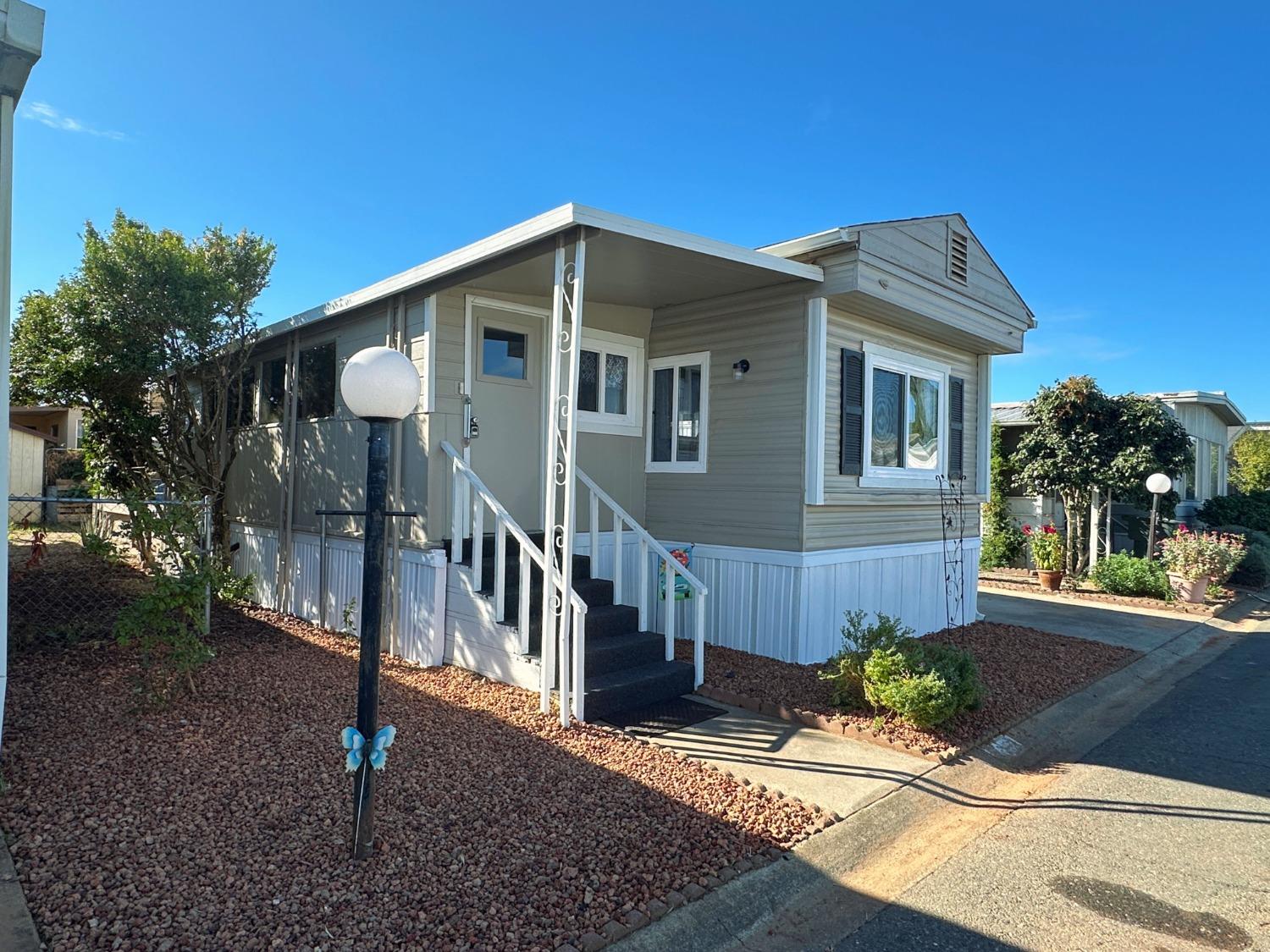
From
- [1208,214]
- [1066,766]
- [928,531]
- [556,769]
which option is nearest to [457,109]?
[928,531]

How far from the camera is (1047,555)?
12.5 metres

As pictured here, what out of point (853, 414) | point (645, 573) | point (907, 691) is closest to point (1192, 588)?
point (853, 414)

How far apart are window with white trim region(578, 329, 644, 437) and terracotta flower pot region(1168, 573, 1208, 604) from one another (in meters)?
9.12

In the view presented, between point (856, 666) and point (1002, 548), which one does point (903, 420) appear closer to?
point (856, 666)

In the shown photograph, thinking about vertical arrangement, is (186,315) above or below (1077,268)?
below

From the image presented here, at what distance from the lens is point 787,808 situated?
3514 millimetres

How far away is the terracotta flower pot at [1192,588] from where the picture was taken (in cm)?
1073

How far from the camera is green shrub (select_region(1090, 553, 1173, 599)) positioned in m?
11.0

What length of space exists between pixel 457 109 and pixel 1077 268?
14071 millimetres

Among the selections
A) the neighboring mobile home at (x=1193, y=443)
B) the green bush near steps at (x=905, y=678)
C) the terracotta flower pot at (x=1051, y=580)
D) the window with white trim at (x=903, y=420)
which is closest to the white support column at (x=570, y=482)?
the green bush near steps at (x=905, y=678)

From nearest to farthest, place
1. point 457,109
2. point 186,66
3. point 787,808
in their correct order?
point 787,808 → point 186,66 → point 457,109

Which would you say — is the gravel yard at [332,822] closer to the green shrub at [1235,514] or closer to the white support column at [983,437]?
the white support column at [983,437]

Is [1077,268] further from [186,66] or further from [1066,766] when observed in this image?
[186,66]

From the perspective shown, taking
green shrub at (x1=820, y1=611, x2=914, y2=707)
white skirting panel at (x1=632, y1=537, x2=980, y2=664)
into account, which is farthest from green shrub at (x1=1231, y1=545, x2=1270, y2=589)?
green shrub at (x1=820, y1=611, x2=914, y2=707)
